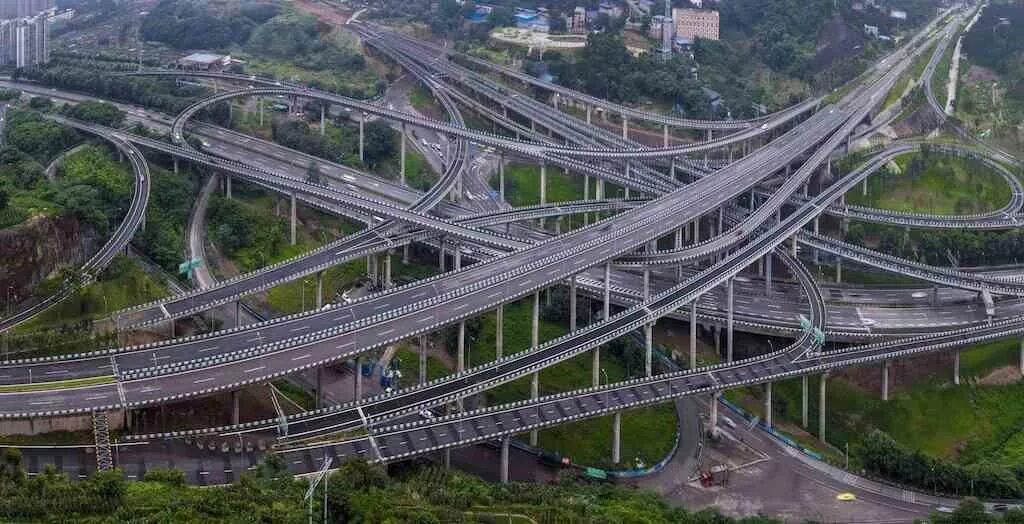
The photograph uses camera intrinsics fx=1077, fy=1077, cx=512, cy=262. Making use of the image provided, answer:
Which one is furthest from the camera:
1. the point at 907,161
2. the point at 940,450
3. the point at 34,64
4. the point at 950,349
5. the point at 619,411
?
the point at 34,64

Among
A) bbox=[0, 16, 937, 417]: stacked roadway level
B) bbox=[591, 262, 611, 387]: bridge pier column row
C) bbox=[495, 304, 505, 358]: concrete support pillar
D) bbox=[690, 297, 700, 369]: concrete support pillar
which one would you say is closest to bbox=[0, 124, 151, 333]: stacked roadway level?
bbox=[0, 16, 937, 417]: stacked roadway level

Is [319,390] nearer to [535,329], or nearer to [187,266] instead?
[535,329]

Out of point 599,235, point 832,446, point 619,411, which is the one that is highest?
point 599,235

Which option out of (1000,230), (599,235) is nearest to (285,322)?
(599,235)

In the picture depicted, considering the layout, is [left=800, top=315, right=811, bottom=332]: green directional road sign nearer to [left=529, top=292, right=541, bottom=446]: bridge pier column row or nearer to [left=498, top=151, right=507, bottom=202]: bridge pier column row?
[left=529, top=292, right=541, bottom=446]: bridge pier column row

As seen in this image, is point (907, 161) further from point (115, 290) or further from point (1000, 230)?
point (115, 290)

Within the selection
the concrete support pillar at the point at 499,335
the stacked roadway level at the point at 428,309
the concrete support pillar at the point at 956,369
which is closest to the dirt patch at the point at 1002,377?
the concrete support pillar at the point at 956,369
